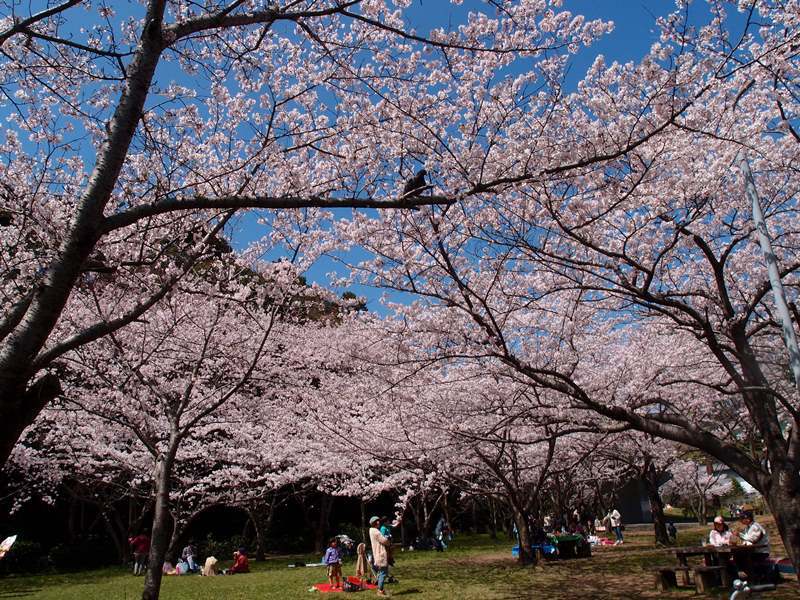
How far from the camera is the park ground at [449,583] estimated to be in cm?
938

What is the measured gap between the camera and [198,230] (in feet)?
20.9

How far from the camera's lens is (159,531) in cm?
734

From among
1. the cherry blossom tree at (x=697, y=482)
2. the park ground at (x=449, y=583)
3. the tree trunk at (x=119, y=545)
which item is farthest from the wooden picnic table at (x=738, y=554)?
the cherry blossom tree at (x=697, y=482)

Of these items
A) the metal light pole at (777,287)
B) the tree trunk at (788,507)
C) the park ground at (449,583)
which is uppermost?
the metal light pole at (777,287)

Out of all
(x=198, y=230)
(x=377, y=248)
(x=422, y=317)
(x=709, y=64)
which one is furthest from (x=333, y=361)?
(x=709, y=64)

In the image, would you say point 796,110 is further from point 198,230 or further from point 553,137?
point 198,230

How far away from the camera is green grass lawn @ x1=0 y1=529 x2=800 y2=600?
9.41 metres

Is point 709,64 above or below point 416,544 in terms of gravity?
above

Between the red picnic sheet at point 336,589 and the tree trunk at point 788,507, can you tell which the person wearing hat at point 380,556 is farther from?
the tree trunk at point 788,507

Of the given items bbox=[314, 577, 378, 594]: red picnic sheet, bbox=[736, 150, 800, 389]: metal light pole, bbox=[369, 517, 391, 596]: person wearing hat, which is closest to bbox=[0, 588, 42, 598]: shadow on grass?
bbox=[314, 577, 378, 594]: red picnic sheet

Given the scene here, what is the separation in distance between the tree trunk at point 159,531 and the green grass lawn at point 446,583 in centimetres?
330

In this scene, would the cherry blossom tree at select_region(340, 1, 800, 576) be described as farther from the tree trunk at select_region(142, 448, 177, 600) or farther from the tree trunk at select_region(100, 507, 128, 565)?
the tree trunk at select_region(100, 507, 128, 565)

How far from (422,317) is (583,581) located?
5.96 metres

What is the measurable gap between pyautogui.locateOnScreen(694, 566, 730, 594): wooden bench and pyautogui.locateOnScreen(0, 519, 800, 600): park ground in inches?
8.5
